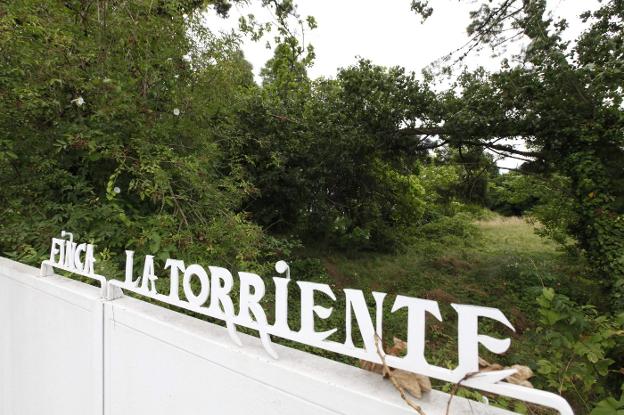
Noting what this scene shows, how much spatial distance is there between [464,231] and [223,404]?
1230 centimetres

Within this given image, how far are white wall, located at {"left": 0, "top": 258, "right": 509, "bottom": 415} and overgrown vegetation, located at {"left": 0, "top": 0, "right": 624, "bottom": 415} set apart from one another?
390 mm

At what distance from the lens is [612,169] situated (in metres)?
5.09

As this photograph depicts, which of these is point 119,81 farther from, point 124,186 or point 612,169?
point 612,169

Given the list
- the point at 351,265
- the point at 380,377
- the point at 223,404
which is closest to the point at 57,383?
the point at 223,404

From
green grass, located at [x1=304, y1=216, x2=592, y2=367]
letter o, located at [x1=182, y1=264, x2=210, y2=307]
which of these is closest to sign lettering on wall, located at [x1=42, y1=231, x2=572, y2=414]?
letter o, located at [x1=182, y1=264, x2=210, y2=307]

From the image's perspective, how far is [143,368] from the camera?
1308 millimetres

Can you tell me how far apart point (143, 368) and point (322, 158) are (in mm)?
5770

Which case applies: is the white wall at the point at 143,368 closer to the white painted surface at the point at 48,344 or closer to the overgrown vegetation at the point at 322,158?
the white painted surface at the point at 48,344

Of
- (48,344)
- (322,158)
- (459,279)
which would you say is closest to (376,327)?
(48,344)

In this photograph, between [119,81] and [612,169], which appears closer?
[119,81]

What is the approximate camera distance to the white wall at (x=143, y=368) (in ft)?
2.87

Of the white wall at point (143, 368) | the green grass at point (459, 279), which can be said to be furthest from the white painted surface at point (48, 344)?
the green grass at point (459, 279)

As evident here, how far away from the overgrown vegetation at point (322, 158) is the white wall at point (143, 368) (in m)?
0.39

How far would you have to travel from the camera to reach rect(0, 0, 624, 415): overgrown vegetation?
2625mm
